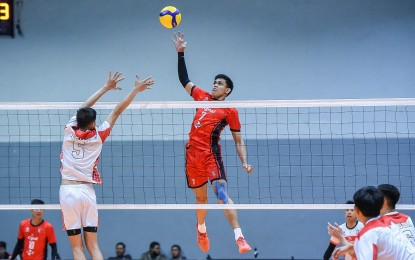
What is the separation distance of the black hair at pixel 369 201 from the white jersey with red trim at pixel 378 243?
0.08 metres

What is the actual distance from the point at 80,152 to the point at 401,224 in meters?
3.73

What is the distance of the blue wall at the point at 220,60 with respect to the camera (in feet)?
46.3

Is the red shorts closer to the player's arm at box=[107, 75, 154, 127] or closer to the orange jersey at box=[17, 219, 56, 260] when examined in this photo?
the player's arm at box=[107, 75, 154, 127]

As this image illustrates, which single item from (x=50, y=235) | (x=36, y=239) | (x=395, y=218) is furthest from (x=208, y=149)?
(x=36, y=239)

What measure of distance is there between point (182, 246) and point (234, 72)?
12.0 ft

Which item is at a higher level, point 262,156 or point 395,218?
point 262,156

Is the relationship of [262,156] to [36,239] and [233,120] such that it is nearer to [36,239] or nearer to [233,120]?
[36,239]

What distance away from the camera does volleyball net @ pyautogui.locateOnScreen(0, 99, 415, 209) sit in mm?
13547

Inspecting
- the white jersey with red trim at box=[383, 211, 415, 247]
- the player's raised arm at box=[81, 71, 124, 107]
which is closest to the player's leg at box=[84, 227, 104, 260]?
the player's raised arm at box=[81, 71, 124, 107]

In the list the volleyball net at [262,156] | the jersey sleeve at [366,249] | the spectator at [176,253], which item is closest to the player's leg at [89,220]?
the jersey sleeve at [366,249]

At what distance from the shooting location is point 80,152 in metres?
8.02

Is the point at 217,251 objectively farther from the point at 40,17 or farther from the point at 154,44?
the point at 40,17

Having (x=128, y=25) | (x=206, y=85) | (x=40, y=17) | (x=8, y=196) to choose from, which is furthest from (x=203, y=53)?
(x=8, y=196)

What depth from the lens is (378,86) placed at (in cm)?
1422
